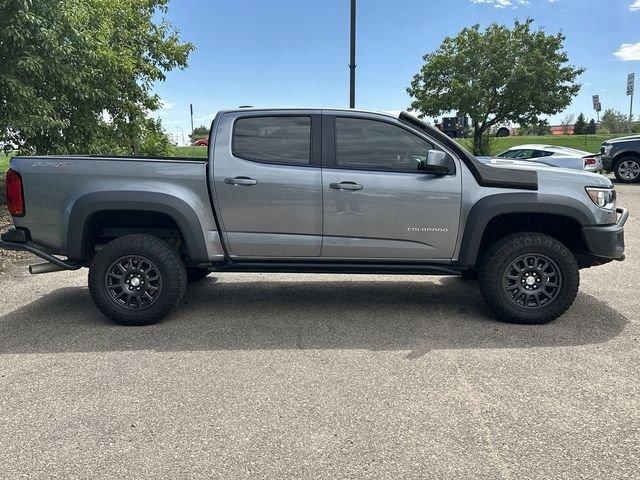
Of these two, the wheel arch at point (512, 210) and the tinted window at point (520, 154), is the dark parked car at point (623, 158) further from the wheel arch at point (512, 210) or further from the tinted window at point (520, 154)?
the wheel arch at point (512, 210)

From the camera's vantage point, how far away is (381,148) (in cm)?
456

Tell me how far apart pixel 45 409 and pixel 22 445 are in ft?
1.32

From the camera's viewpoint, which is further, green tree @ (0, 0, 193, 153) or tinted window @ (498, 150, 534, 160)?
tinted window @ (498, 150, 534, 160)

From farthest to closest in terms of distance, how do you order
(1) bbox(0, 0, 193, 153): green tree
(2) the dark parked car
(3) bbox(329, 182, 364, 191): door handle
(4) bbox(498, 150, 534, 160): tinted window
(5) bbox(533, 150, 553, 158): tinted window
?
1. (2) the dark parked car
2. (4) bbox(498, 150, 534, 160): tinted window
3. (5) bbox(533, 150, 553, 158): tinted window
4. (1) bbox(0, 0, 193, 153): green tree
5. (3) bbox(329, 182, 364, 191): door handle

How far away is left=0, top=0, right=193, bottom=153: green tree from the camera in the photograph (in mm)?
8164

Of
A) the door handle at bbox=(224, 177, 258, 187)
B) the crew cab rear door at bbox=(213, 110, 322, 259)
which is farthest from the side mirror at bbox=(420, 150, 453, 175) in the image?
the door handle at bbox=(224, 177, 258, 187)

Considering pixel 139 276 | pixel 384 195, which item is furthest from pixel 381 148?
pixel 139 276

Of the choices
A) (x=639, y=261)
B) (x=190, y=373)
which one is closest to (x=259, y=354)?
(x=190, y=373)

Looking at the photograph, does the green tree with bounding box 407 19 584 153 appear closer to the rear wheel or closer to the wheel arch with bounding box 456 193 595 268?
the rear wheel

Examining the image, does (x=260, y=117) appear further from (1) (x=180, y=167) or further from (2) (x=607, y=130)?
(2) (x=607, y=130)

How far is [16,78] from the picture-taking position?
8367 mm

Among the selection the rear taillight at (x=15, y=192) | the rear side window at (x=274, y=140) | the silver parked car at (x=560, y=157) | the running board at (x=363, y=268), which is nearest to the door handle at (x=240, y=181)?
the rear side window at (x=274, y=140)

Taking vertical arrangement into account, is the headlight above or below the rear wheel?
below

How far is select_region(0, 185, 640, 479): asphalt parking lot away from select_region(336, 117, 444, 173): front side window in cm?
140
